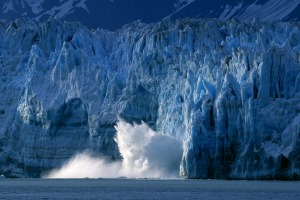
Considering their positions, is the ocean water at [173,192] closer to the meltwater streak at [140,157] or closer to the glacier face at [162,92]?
the glacier face at [162,92]

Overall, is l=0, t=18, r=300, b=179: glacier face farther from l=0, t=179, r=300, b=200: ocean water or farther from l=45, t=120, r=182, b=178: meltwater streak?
l=0, t=179, r=300, b=200: ocean water

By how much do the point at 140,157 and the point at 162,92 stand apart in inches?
290

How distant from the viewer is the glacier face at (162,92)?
3029 inches

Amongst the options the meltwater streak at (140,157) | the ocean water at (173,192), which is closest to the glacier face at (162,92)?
the meltwater streak at (140,157)

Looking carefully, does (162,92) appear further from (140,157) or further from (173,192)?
(173,192)

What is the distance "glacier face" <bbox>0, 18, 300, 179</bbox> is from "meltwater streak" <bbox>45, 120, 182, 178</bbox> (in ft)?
4.76

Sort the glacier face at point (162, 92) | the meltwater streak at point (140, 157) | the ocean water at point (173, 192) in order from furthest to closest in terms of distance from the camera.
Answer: the meltwater streak at point (140, 157) → the glacier face at point (162, 92) → the ocean water at point (173, 192)

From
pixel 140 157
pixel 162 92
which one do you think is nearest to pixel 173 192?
pixel 140 157

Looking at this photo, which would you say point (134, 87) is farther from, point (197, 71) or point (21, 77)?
point (21, 77)

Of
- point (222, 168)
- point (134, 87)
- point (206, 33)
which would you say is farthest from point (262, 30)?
point (222, 168)

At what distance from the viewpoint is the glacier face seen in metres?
76.9

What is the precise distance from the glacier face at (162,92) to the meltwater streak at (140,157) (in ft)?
4.76

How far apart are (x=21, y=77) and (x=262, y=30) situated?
96.5ft

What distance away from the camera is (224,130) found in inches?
3091
